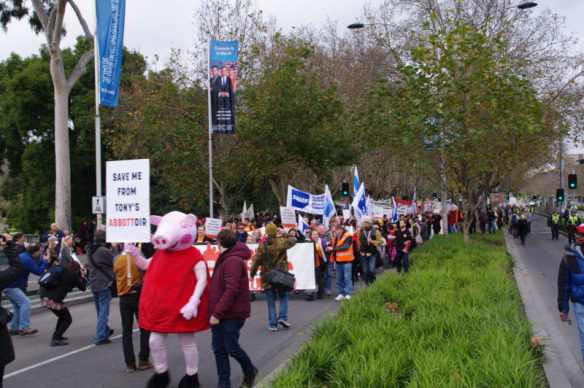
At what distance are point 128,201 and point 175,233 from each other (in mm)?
1239

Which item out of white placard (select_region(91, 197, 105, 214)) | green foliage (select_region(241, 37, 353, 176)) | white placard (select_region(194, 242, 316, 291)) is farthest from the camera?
green foliage (select_region(241, 37, 353, 176))

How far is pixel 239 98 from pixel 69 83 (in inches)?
274

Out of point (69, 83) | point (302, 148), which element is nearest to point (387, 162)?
point (302, 148)

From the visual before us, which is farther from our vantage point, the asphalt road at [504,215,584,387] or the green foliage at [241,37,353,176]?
the green foliage at [241,37,353,176]

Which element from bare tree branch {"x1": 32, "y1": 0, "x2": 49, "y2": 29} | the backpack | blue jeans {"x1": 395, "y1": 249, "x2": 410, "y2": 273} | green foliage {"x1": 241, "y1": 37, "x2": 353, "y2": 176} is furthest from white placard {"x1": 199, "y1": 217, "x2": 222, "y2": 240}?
bare tree branch {"x1": 32, "y1": 0, "x2": 49, "y2": 29}

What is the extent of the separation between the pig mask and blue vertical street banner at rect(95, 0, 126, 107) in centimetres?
1116

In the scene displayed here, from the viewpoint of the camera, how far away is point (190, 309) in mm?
5484

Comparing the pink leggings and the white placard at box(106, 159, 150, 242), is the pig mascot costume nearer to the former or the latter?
the pink leggings

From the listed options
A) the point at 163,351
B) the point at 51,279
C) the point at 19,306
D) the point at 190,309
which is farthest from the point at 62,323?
the point at 190,309

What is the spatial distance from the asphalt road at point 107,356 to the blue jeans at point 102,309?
0.57ft

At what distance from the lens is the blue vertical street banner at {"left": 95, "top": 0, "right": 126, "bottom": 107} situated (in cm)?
1592

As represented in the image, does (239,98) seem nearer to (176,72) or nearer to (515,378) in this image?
(176,72)

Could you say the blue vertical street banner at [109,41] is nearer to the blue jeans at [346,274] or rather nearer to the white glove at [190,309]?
the blue jeans at [346,274]

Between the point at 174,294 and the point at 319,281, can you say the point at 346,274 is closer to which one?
the point at 319,281
